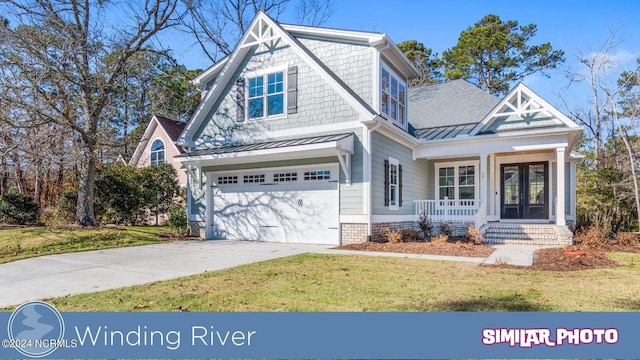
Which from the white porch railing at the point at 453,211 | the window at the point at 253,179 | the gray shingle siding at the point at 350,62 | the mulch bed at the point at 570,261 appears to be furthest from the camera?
the window at the point at 253,179

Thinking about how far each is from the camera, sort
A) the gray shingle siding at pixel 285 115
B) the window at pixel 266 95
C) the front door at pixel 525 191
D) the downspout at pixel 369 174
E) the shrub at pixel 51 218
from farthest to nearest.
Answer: the shrub at pixel 51 218, the front door at pixel 525 191, the window at pixel 266 95, the gray shingle siding at pixel 285 115, the downspout at pixel 369 174

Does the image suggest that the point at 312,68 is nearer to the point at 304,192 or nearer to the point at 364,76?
the point at 364,76

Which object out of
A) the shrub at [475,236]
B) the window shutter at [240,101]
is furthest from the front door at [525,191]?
the window shutter at [240,101]

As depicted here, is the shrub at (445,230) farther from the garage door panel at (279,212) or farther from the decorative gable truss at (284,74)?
the decorative gable truss at (284,74)

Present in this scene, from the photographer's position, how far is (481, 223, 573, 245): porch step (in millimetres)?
11336

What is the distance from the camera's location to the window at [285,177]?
11938 mm

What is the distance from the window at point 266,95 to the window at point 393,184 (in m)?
3.82

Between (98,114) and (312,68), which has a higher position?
(312,68)

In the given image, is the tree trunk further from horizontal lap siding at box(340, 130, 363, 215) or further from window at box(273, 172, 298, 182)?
horizontal lap siding at box(340, 130, 363, 215)

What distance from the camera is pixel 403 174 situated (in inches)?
514

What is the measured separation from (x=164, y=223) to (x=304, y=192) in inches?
428

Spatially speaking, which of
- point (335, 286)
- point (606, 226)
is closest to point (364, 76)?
point (335, 286)

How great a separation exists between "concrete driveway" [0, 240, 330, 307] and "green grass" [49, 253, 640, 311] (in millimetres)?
702

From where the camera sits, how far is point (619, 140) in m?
18.5
